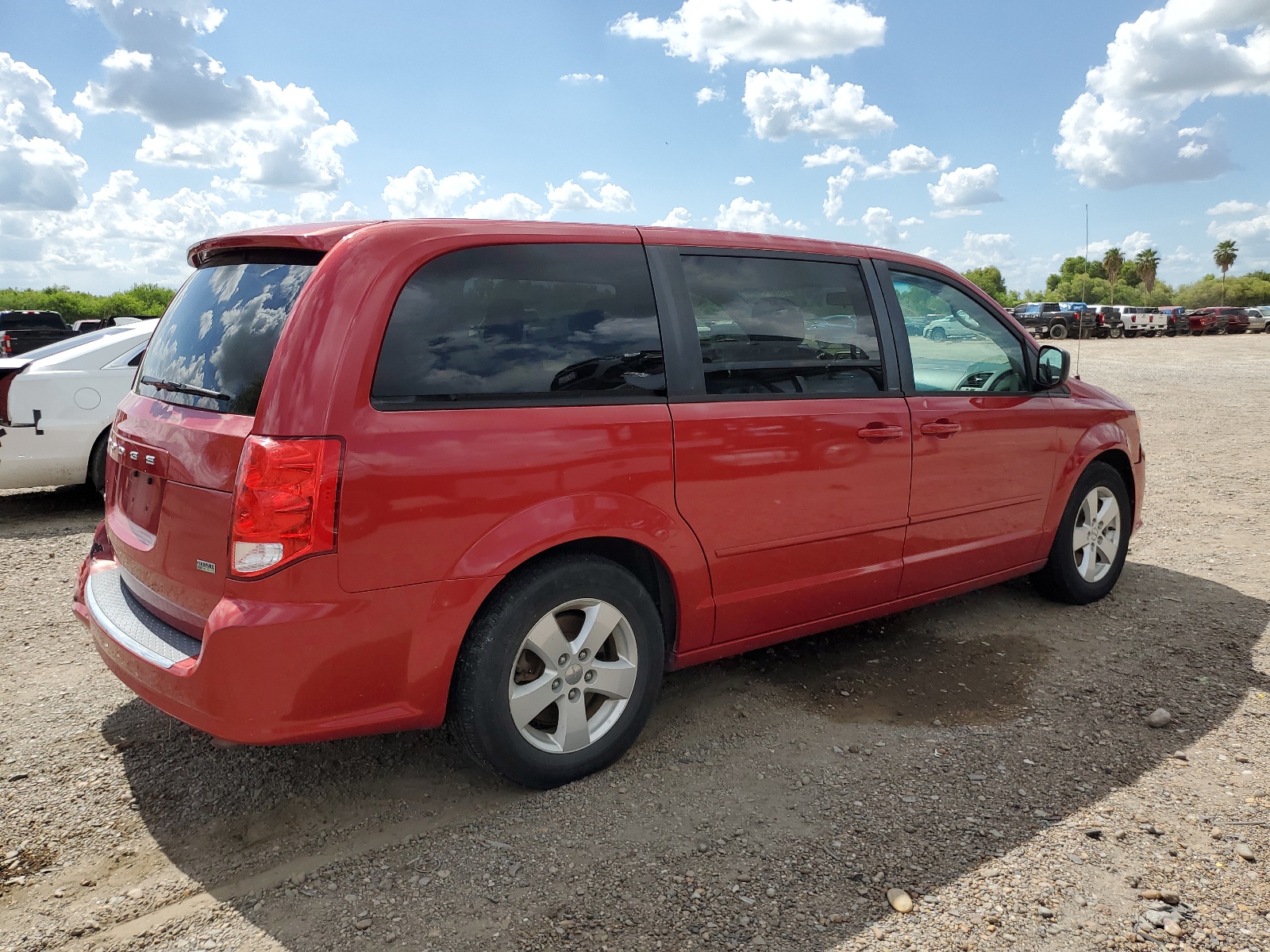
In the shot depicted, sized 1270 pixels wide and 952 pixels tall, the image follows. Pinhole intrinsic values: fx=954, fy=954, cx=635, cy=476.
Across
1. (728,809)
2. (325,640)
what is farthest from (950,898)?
(325,640)

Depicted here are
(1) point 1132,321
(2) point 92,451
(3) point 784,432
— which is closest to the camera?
(3) point 784,432

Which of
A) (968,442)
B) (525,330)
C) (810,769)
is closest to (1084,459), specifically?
(968,442)

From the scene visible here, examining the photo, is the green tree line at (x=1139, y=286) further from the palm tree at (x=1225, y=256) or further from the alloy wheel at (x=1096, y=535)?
the alloy wheel at (x=1096, y=535)

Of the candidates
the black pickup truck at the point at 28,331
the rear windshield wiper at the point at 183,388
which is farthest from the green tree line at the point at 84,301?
the rear windshield wiper at the point at 183,388

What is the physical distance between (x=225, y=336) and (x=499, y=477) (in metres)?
0.99

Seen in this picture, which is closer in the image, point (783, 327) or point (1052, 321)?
point (783, 327)

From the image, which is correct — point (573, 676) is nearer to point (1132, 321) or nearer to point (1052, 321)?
point (1052, 321)

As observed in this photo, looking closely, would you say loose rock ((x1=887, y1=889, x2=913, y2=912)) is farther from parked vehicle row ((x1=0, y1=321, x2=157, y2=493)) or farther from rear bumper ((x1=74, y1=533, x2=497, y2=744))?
parked vehicle row ((x1=0, y1=321, x2=157, y2=493))

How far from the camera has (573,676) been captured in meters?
3.14

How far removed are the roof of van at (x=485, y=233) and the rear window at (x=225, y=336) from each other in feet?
0.26

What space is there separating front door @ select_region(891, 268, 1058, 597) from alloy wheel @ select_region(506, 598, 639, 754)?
156 centimetres

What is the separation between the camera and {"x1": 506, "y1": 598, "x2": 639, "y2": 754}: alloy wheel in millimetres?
3053

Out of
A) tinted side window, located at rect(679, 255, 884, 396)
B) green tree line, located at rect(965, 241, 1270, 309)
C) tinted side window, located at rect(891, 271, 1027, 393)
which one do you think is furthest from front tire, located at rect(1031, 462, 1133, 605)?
green tree line, located at rect(965, 241, 1270, 309)

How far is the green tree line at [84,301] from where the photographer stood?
→ 92188 mm
